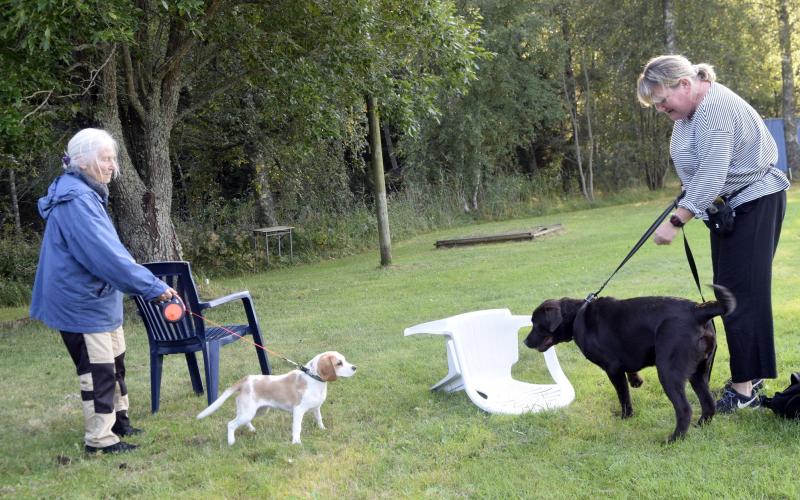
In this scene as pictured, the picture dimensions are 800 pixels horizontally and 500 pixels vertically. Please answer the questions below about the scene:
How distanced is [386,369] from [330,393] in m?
0.69

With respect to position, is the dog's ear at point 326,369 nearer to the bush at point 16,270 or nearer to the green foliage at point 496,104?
the bush at point 16,270

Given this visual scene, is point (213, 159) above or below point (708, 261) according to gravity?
above

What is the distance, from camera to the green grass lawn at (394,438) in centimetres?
347

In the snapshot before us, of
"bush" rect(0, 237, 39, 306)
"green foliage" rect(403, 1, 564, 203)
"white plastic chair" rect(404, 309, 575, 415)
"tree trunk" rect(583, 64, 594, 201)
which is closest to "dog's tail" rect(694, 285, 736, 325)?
"white plastic chair" rect(404, 309, 575, 415)

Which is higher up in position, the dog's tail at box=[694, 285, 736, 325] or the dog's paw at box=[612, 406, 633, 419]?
the dog's tail at box=[694, 285, 736, 325]

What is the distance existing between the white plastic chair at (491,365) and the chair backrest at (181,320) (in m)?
1.53

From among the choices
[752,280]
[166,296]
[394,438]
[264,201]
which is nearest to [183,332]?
[166,296]

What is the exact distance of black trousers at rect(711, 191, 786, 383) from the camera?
13.0 ft

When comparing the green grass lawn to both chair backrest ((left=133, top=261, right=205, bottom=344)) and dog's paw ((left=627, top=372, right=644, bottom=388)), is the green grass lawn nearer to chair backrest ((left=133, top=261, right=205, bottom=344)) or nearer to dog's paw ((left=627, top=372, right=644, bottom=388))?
dog's paw ((left=627, top=372, right=644, bottom=388))

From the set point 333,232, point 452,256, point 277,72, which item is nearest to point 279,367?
point 277,72

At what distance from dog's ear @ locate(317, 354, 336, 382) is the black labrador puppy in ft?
4.32

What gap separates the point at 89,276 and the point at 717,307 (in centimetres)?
351

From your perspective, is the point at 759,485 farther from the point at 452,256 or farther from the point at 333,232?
the point at 333,232

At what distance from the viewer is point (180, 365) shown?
6816 millimetres
